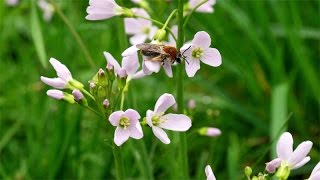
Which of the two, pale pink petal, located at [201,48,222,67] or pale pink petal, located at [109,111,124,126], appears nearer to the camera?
pale pink petal, located at [109,111,124,126]

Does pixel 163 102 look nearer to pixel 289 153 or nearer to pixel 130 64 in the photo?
pixel 130 64

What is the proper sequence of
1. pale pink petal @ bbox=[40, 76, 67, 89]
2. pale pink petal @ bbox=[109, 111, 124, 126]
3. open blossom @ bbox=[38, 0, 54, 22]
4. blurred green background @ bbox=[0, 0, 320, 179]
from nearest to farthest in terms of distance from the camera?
pale pink petal @ bbox=[109, 111, 124, 126], pale pink petal @ bbox=[40, 76, 67, 89], blurred green background @ bbox=[0, 0, 320, 179], open blossom @ bbox=[38, 0, 54, 22]

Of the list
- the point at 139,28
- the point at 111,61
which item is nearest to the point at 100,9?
the point at 111,61

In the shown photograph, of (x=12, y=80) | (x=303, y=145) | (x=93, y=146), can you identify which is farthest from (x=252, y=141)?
(x=303, y=145)

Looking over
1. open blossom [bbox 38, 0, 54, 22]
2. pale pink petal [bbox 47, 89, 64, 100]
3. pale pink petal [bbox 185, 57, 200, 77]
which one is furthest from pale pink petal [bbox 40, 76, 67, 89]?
open blossom [bbox 38, 0, 54, 22]

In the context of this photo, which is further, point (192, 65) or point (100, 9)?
point (100, 9)

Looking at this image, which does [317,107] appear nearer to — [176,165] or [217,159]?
[217,159]

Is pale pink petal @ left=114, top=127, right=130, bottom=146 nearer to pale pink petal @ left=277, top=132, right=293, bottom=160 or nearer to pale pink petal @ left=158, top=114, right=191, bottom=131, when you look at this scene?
pale pink petal @ left=158, top=114, right=191, bottom=131
